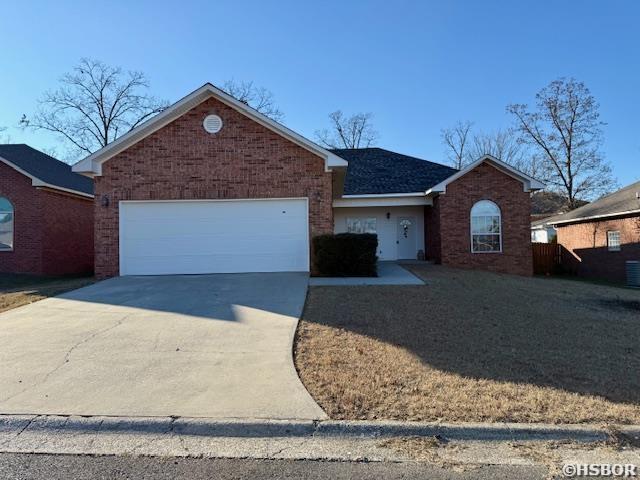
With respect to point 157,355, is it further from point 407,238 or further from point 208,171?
point 407,238

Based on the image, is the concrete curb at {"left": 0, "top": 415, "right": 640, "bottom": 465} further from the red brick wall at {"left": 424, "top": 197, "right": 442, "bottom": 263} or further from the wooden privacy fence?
the wooden privacy fence

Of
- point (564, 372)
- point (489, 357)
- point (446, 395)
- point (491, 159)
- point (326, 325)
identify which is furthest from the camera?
point (491, 159)

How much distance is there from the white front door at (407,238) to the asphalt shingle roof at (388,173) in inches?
70.0

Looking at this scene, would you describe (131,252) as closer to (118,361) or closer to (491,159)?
(118,361)

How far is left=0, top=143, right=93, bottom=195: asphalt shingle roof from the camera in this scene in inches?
706

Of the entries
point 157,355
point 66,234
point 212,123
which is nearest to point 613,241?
point 212,123

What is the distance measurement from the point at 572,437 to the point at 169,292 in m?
8.95

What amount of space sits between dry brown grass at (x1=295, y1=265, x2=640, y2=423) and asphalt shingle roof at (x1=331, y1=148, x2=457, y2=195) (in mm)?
9244

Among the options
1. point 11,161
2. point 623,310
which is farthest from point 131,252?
point 623,310

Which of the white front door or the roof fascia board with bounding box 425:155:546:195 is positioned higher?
the roof fascia board with bounding box 425:155:546:195

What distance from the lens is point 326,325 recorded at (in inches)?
303

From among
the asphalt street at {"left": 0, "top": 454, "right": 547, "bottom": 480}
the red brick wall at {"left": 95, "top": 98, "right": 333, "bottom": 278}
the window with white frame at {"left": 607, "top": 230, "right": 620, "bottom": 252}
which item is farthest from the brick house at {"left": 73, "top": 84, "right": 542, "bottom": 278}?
the window with white frame at {"left": 607, "top": 230, "right": 620, "bottom": 252}

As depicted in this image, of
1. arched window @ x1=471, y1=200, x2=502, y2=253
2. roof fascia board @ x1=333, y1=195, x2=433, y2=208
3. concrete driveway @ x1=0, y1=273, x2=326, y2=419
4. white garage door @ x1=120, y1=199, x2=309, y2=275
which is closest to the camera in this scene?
concrete driveway @ x1=0, y1=273, x2=326, y2=419

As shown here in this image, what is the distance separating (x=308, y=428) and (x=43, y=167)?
65.2 feet
